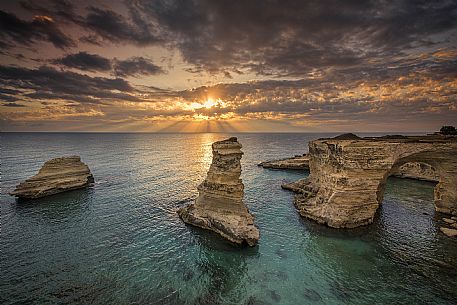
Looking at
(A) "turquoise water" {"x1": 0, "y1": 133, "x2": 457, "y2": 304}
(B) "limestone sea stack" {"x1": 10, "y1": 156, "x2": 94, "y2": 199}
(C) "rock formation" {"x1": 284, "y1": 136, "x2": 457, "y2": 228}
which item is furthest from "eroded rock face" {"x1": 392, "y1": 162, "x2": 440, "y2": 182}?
(B) "limestone sea stack" {"x1": 10, "y1": 156, "x2": 94, "y2": 199}

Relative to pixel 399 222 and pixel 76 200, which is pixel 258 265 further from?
pixel 76 200

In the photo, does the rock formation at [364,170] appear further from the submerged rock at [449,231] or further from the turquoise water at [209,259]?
the submerged rock at [449,231]

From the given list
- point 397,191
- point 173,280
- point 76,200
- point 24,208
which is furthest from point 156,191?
point 397,191

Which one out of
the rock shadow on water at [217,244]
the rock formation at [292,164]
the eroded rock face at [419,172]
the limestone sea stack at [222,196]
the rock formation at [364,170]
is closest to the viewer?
the rock shadow on water at [217,244]

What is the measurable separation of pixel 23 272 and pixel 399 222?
4092 cm

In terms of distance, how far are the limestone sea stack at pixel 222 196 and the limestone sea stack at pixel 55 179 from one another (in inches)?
1103

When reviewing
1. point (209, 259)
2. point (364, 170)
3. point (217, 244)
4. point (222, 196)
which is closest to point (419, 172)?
point (364, 170)

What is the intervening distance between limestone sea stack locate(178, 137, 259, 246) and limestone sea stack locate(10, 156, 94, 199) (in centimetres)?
2803

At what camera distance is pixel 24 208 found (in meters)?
33.7

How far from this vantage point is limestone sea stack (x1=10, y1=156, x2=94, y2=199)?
3756cm

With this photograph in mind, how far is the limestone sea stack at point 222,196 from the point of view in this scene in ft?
88.3

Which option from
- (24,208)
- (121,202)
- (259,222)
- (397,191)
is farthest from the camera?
(397,191)

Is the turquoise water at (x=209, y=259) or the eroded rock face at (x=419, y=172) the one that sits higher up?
the eroded rock face at (x=419, y=172)

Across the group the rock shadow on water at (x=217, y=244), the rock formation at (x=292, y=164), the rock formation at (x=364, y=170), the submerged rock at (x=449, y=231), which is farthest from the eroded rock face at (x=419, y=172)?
the rock shadow on water at (x=217, y=244)
